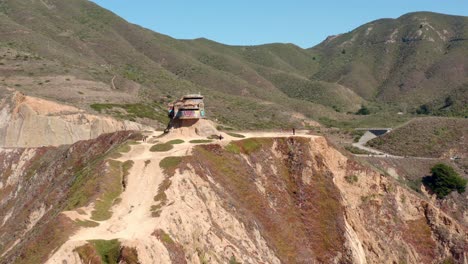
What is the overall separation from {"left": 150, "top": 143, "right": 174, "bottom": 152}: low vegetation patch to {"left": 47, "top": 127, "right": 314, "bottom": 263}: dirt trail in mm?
433

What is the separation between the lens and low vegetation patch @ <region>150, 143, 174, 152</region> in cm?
4475

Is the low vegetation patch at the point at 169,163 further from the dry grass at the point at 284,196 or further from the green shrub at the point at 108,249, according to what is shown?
the green shrub at the point at 108,249

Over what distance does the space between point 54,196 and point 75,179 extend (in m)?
2.17

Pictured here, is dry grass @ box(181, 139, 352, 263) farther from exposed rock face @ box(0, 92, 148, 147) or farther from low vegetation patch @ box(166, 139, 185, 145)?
exposed rock face @ box(0, 92, 148, 147)

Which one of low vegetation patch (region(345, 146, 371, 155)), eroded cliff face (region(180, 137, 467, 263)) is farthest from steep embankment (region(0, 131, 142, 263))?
low vegetation patch (region(345, 146, 371, 155))

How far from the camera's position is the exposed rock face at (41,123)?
214 feet

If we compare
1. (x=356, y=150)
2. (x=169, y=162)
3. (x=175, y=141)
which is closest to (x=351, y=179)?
(x=175, y=141)

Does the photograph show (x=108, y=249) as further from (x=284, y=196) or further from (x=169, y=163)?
(x=284, y=196)

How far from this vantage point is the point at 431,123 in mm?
108125

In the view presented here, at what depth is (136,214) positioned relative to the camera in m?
34.0

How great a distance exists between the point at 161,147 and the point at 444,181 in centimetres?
4807

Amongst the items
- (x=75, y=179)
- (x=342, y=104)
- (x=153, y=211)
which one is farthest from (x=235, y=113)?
(x=153, y=211)

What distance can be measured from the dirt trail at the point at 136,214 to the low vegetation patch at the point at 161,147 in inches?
17.0

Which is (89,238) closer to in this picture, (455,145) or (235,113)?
(455,145)
